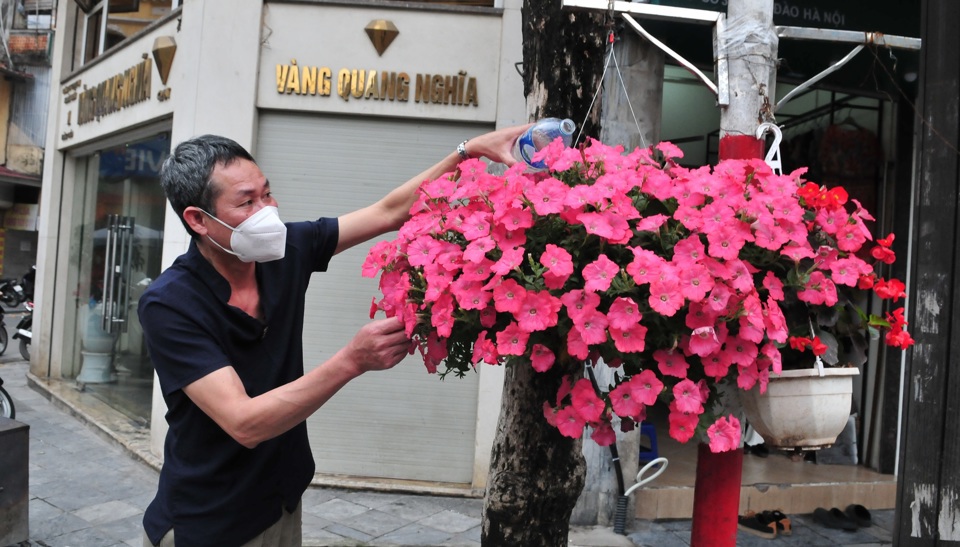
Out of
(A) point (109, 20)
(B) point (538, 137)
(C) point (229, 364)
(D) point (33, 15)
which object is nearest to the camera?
(C) point (229, 364)

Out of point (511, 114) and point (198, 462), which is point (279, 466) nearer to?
point (198, 462)

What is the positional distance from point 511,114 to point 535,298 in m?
5.02

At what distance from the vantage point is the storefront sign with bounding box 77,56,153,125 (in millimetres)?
7840

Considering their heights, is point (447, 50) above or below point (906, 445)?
Result: above

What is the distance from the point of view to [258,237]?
224 cm

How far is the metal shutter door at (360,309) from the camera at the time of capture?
6.67m

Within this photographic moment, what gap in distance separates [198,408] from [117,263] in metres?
7.69

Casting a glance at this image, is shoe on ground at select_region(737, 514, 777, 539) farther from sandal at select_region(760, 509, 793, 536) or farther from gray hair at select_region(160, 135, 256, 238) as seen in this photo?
gray hair at select_region(160, 135, 256, 238)

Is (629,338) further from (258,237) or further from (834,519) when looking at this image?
(834,519)

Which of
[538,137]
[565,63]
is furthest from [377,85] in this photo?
[538,137]

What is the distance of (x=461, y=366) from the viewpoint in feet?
6.25

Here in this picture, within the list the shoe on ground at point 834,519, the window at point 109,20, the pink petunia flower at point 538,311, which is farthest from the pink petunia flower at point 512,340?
the window at point 109,20

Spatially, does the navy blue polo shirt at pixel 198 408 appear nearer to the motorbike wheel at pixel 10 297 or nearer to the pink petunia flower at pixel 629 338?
the pink petunia flower at pixel 629 338

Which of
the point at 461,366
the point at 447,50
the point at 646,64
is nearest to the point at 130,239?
the point at 447,50
